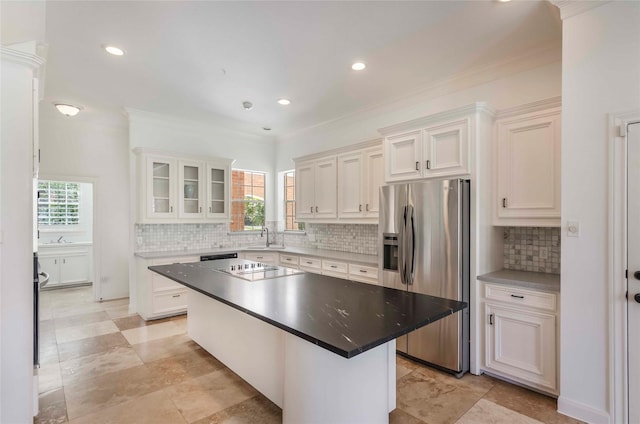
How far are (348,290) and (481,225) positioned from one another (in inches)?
55.0

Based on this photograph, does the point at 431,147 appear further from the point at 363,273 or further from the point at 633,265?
the point at 633,265

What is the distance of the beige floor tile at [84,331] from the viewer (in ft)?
12.2

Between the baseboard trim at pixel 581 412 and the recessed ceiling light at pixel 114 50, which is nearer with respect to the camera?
the baseboard trim at pixel 581 412

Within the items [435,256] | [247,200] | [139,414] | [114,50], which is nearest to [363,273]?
[435,256]

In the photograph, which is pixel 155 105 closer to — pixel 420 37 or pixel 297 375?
pixel 420 37

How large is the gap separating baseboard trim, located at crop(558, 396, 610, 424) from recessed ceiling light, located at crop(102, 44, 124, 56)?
175 inches

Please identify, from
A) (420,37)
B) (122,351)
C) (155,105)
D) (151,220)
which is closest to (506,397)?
(420,37)

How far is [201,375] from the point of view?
2.81m

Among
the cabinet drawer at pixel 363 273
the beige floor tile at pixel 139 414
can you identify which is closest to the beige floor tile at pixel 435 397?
the cabinet drawer at pixel 363 273

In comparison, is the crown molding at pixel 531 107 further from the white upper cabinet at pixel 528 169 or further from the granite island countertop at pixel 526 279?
the granite island countertop at pixel 526 279

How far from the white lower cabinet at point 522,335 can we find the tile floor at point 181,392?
14cm

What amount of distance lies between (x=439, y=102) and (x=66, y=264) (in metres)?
7.16

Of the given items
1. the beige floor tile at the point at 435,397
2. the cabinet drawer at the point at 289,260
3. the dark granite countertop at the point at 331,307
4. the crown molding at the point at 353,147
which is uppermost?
the crown molding at the point at 353,147

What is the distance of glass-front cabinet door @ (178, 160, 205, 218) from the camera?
15.7ft
